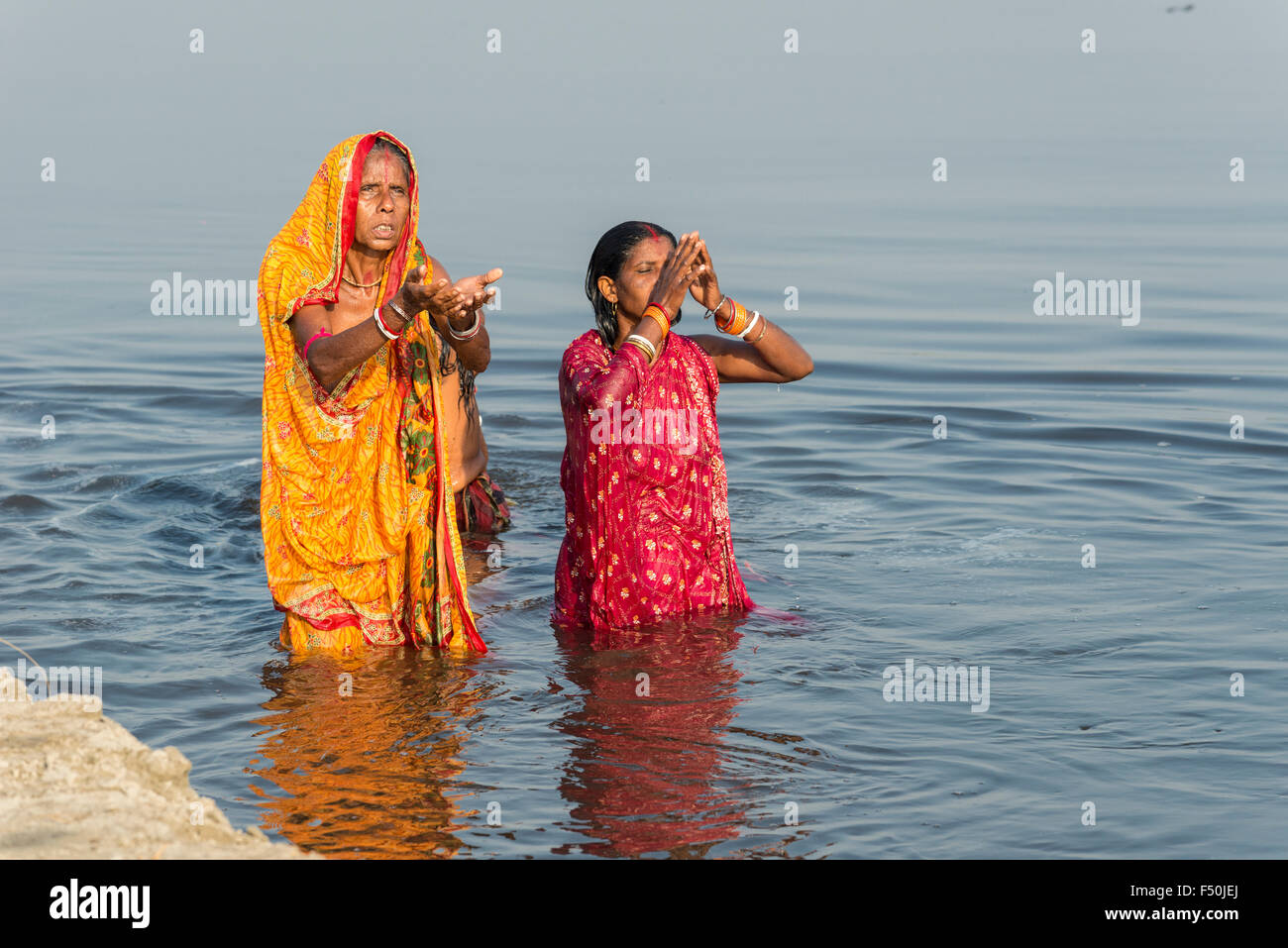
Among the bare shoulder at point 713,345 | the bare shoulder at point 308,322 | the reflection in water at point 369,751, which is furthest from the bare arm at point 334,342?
the bare shoulder at point 713,345

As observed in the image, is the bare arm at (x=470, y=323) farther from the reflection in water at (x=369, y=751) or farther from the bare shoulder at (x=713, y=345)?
the reflection in water at (x=369, y=751)

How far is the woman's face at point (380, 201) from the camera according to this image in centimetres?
541

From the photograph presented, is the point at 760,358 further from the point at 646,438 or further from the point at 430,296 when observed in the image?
the point at 430,296

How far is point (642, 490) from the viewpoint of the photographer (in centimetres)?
570

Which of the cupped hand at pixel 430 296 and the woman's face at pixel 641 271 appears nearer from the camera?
the cupped hand at pixel 430 296

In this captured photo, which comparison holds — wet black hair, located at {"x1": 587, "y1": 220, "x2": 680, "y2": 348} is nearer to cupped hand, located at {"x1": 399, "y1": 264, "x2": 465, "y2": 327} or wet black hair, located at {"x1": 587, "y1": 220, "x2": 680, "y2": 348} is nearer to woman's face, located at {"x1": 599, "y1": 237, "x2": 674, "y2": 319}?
woman's face, located at {"x1": 599, "y1": 237, "x2": 674, "y2": 319}

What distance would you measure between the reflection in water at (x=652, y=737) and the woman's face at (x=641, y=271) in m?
A: 1.21

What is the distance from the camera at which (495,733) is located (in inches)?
204

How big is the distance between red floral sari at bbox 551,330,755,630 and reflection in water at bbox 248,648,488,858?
1.99 feet

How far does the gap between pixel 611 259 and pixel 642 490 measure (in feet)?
2.71

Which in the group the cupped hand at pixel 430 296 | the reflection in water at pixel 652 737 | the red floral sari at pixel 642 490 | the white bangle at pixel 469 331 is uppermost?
the cupped hand at pixel 430 296

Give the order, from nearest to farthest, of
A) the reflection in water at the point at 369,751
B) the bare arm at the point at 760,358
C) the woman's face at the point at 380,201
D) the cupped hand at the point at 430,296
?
the reflection in water at the point at 369,751 < the cupped hand at the point at 430,296 < the woman's face at the point at 380,201 < the bare arm at the point at 760,358
